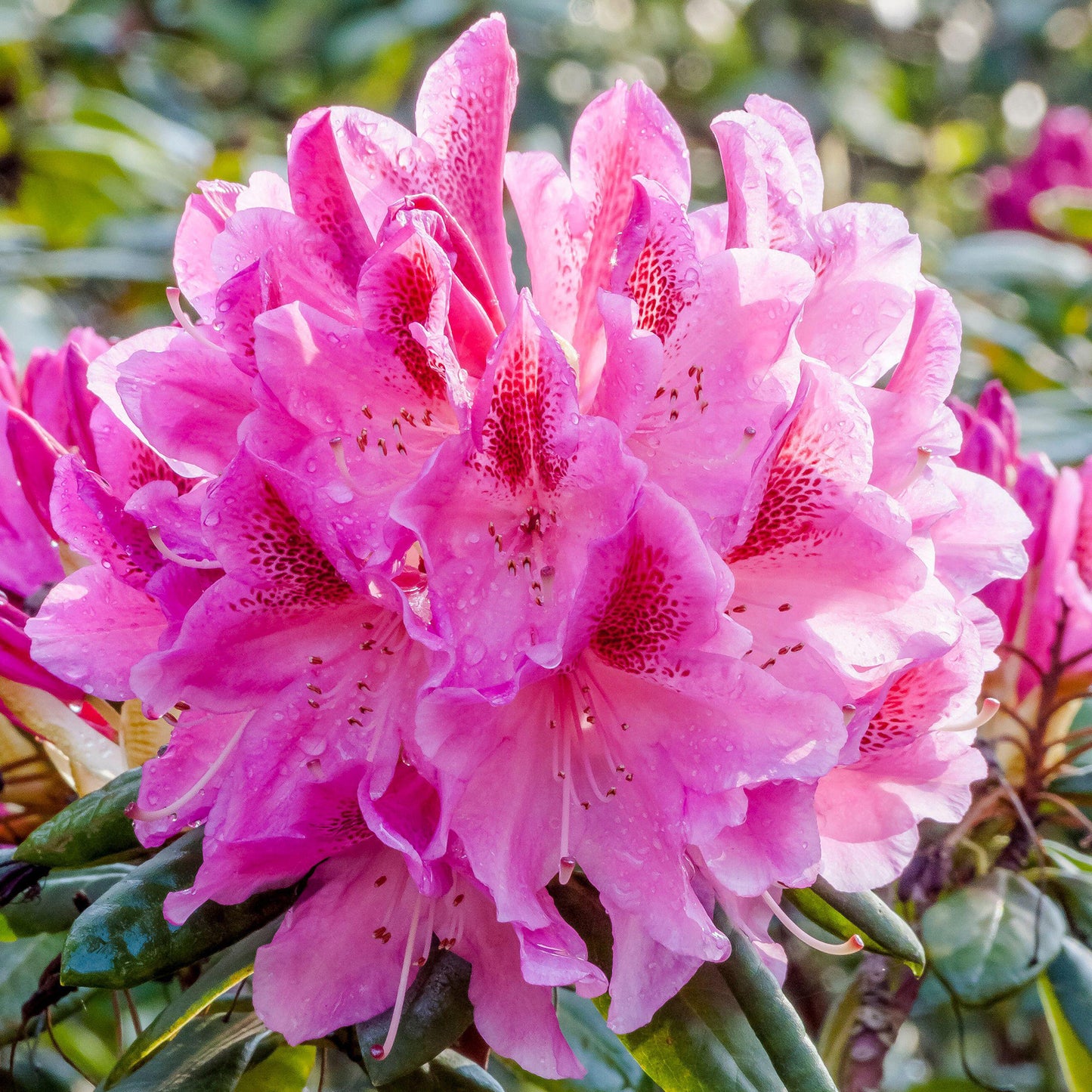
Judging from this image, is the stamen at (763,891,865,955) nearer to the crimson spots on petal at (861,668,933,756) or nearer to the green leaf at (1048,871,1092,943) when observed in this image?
the crimson spots on petal at (861,668,933,756)

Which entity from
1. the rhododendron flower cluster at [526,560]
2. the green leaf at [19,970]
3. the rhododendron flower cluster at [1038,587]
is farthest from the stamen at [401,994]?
the rhododendron flower cluster at [1038,587]

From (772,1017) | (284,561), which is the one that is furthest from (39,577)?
(772,1017)

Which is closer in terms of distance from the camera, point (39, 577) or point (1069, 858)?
point (39, 577)

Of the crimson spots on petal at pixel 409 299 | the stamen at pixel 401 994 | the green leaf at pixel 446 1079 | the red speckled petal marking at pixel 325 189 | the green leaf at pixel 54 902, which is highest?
the red speckled petal marking at pixel 325 189

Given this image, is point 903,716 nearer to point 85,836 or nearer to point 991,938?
point 991,938

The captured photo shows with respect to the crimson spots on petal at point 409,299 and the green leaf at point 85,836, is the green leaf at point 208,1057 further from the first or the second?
the crimson spots on petal at point 409,299

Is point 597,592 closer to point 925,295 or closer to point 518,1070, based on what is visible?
point 925,295

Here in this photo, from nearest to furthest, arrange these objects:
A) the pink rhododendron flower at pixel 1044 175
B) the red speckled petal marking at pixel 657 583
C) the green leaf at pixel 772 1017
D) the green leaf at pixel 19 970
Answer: the red speckled petal marking at pixel 657 583 → the green leaf at pixel 772 1017 → the green leaf at pixel 19 970 → the pink rhododendron flower at pixel 1044 175
